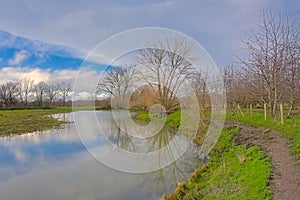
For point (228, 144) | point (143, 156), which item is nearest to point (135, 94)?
point (143, 156)

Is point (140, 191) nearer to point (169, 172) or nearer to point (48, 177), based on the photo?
point (169, 172)

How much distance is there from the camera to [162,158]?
42.9ft

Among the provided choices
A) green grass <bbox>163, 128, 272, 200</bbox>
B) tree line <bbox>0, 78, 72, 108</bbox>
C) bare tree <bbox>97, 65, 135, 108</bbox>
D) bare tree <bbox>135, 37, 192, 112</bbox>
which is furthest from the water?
tree line <bbox>0, 78, 72, 108</bbox>

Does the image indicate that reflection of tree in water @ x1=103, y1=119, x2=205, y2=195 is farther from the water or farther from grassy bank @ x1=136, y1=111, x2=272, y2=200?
grassy bank @ x1=136, y1=111, x2=272, y2=200

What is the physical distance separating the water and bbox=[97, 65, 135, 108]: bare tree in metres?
0.93

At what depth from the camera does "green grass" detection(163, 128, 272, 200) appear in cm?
709

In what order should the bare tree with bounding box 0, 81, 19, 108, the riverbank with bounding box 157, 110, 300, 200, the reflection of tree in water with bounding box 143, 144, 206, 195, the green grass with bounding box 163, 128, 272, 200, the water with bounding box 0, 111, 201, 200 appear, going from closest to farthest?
the riverbank with bounding box 157, 110, 300, 200
the green grass with bounding box 163, 128, 272, 200
the water with bounding box 0, 111, 201, 200
the reflection of tree in water with bounding box 143, 144, 206, 195
the bare tree with bounding box 0, 81, 19, 108

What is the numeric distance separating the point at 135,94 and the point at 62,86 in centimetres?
8132

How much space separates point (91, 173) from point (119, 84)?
3909 mm

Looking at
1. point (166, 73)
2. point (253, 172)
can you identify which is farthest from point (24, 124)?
point (253, 172)

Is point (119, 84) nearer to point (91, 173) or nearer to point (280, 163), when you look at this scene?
point (91, 173)

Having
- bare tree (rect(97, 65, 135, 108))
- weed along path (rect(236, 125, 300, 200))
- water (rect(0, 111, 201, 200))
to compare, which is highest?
bare tree (rect(97, 65, 135, 108))

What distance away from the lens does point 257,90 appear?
2067 centimetres

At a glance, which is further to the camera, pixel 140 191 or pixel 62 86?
pixel 62 86
